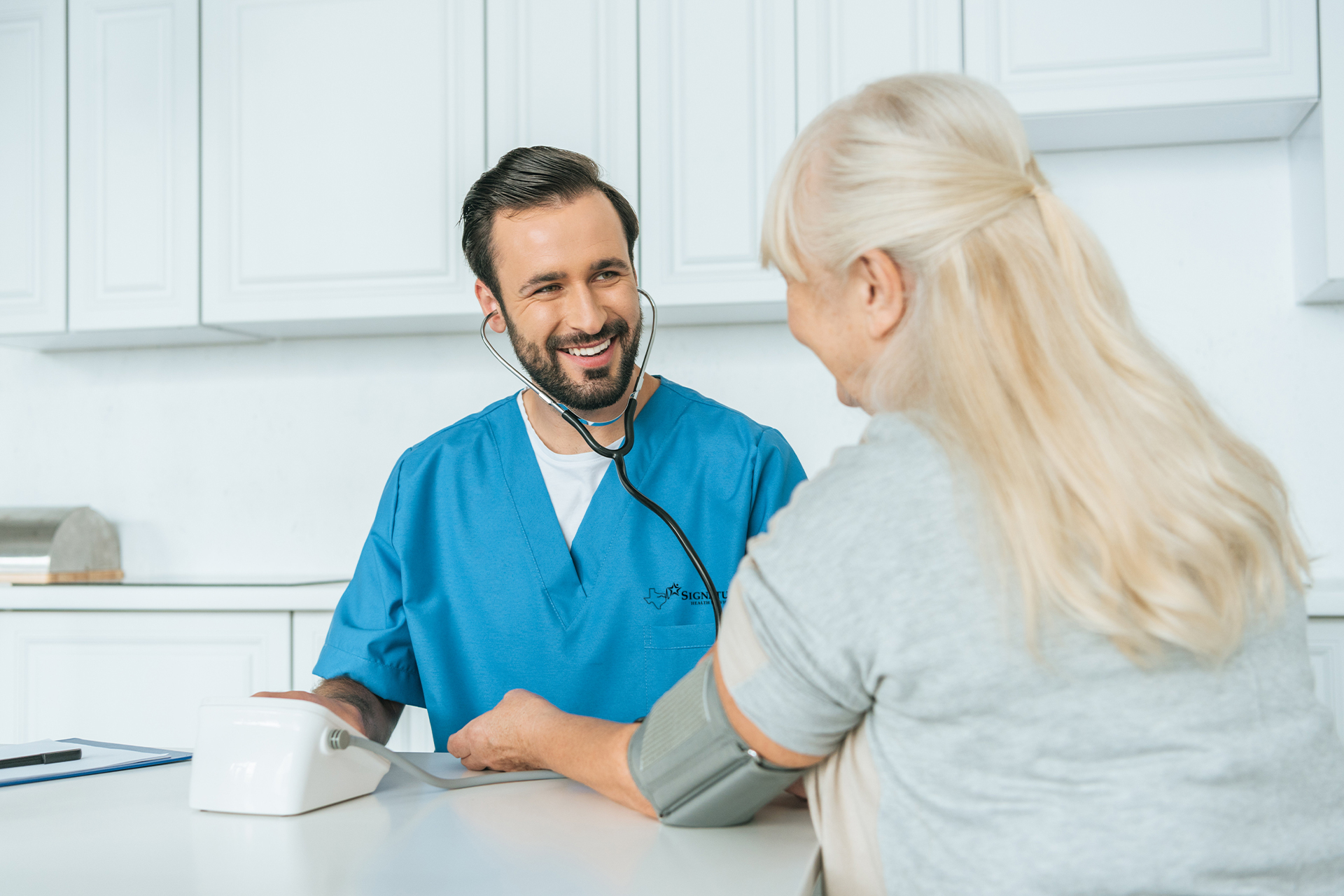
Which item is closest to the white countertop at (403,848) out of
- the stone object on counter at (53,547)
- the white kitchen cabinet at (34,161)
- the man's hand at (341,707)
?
the man's hand at (341,707)

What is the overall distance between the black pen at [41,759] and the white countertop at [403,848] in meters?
0.10

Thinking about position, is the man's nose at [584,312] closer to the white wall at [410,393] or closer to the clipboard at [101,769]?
the clipboard at [101,769]

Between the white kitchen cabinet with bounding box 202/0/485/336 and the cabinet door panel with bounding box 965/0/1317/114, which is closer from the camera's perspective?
the cabinet door panel with bounding box 965/0/1317/114

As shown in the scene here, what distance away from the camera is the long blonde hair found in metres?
0.53

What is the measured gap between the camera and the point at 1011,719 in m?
0.53

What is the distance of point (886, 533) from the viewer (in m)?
0.55

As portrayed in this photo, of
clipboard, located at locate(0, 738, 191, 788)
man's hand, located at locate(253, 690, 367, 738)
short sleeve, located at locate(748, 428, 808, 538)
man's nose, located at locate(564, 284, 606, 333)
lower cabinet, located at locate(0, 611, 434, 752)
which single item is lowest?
lower cabinet, located at locate(0, 611, 434, 752)

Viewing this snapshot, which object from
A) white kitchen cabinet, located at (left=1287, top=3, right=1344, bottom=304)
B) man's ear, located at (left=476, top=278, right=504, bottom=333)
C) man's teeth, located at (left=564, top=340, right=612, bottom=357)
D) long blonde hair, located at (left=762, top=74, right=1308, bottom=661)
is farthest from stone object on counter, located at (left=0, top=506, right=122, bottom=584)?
white kitchen cabinet, located at (left=1287, top=3, right=1344, bottom=304)

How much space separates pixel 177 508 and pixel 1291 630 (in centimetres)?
236

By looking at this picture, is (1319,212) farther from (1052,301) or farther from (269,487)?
(269,487)

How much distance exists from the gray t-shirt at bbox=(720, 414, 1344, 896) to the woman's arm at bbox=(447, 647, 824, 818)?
1.6 inches

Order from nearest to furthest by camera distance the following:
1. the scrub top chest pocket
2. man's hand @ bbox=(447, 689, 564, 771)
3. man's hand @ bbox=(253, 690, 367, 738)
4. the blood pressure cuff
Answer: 1. the blood pressure cuff
2. man's hand @ bbox=(447, 689, 564, 771)
3. man's hand @ bbox=(253, 690, 367, 738)
4. the scrub top chest pocket

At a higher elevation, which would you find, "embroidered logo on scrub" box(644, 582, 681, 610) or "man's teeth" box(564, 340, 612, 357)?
"man's teeth" box(564, 340, 612, 357)

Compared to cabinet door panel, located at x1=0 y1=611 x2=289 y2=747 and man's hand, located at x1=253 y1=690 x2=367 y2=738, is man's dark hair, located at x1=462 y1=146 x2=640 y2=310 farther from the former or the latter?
cabinet door panel, located at x1=0 y1=611 x2=289 y2=747
